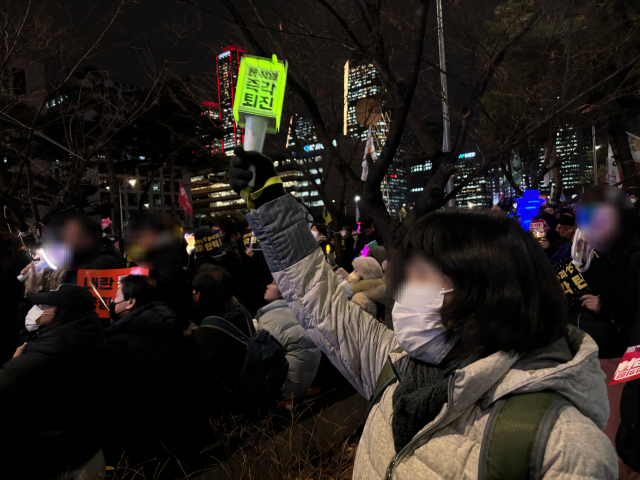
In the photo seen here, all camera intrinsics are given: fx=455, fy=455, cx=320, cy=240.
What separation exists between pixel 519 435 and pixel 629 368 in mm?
1838

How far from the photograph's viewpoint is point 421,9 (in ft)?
13.0

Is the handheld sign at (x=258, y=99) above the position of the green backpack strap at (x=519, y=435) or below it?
above

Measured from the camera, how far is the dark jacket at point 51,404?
8.66 ft

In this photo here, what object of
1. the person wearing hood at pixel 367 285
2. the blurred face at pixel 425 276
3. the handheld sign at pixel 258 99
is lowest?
the person wearing hood at pixel 367 285

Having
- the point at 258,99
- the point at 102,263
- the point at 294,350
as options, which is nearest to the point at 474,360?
the point at 258,99

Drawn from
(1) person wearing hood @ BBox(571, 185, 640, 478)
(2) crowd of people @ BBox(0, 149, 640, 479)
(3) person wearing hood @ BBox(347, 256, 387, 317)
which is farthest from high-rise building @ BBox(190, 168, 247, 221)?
(1) person wearing hood @ BBox(571, 185, 640, 478)

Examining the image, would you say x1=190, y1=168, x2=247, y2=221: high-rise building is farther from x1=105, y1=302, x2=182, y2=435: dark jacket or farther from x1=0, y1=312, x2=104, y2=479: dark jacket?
x1=0, y1=312, x2=104, y2=479: dark jacket

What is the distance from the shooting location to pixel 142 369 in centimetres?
340

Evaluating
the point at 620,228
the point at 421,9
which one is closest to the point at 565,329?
the point at 620,228

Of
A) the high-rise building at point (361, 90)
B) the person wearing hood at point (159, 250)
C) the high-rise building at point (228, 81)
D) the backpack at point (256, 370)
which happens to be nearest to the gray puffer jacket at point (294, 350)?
the backpack at point (256, 370)

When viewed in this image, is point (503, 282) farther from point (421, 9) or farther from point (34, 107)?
point (34, 107)

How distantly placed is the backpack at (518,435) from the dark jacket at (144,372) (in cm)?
285

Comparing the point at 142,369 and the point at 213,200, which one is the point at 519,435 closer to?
the point at 142,369

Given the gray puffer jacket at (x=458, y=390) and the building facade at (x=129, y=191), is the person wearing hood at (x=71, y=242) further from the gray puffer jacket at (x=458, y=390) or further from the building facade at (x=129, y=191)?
the gray puffer jacket at (x=458, y=390)
